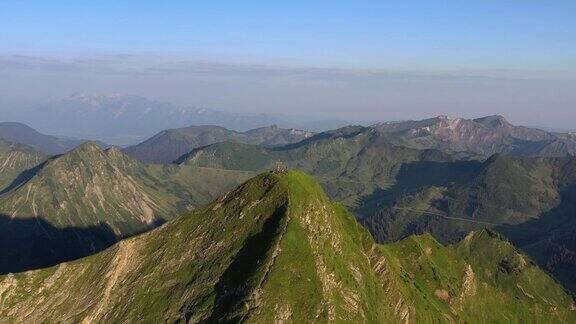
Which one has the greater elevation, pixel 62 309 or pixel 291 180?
pixel 291 180

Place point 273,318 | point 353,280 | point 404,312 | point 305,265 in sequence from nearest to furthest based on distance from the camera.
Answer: point 273,318 < point 305,265 < point 353,280 < point 404,312

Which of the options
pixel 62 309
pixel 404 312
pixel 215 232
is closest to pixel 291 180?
pixel 215 232

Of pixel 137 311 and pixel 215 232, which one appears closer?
pixel 137 311

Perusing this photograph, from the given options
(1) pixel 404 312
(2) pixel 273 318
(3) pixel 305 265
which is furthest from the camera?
(1) pixel 404 312

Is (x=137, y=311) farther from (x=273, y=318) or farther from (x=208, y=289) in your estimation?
(x=273, y=318)

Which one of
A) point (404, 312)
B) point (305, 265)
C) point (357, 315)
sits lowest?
point (404, 312)

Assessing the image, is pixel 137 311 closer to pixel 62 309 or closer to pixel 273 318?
pixel 62 309
